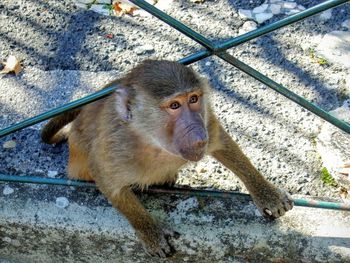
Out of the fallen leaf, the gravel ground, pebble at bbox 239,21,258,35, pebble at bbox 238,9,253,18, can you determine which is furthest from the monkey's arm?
the fallen leaf

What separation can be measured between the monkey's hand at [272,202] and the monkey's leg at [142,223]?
418 mm

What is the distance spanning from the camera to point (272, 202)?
8.80 feet

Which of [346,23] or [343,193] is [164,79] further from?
[346,23]

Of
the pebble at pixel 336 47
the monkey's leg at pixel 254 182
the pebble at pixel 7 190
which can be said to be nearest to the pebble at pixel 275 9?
the pebble at pixel 336 47

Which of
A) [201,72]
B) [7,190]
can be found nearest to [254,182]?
[201,72]

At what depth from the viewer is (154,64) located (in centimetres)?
247

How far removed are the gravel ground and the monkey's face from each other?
602 millimetres

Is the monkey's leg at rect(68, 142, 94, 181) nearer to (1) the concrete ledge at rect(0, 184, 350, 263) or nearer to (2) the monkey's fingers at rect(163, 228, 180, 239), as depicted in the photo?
(1) the concrete ledge at rect(0, 184, 350, 263)

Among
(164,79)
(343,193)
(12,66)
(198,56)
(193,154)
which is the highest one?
(198,56)

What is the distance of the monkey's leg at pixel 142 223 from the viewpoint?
8.85ft

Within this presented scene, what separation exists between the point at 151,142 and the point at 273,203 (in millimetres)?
605

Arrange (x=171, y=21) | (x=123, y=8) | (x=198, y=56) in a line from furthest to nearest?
(x=123, y=8) < (x=198, y=56) < (x=171, y=21)

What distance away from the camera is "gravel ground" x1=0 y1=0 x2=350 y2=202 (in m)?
3.05

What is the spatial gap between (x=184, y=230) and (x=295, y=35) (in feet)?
5.12
